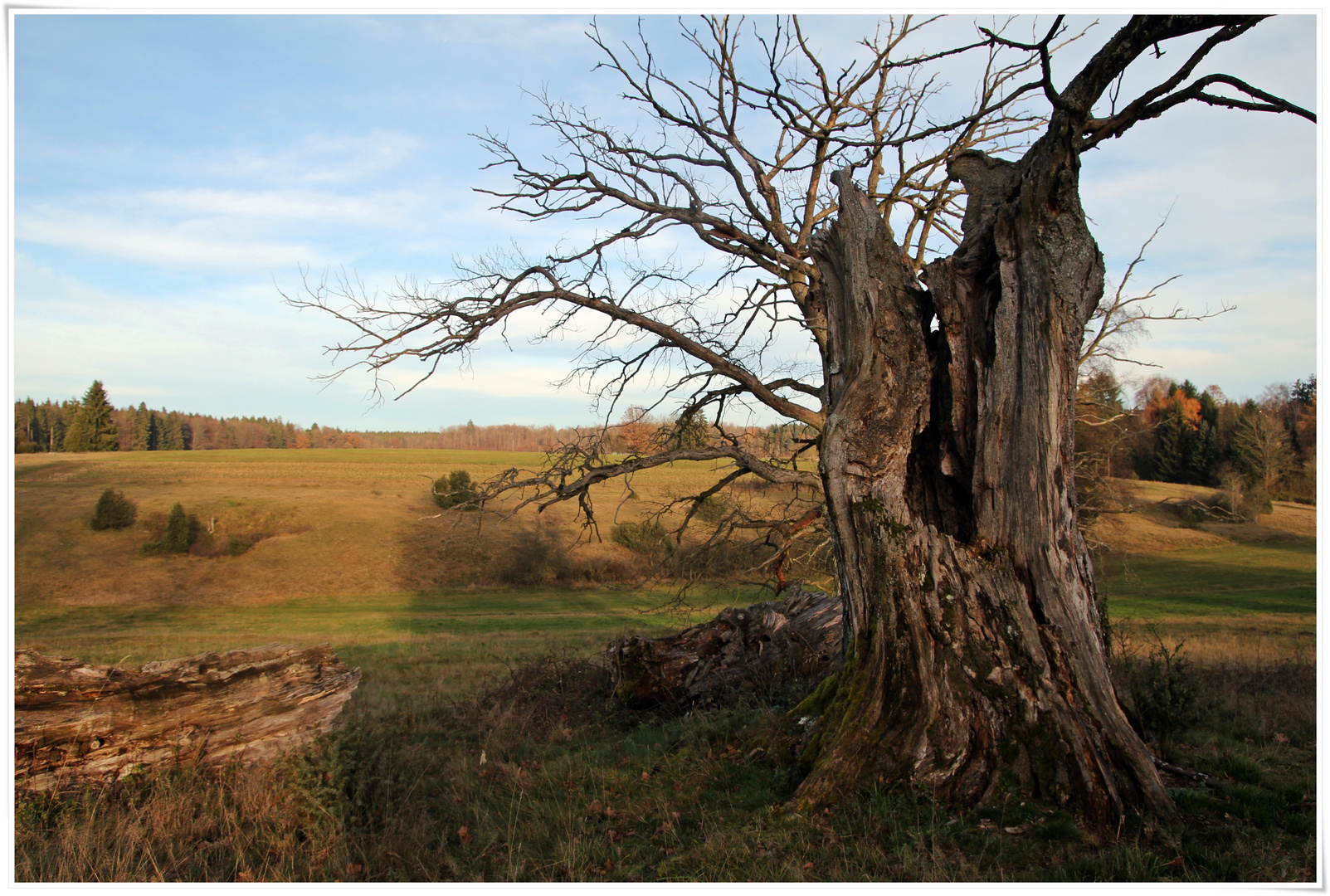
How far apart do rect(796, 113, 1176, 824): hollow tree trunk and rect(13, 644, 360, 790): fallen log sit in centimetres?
425

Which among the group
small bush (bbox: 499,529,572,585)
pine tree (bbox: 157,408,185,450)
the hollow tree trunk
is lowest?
small bush (bbox: 499,529,572,585)

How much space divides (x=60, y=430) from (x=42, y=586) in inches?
1805

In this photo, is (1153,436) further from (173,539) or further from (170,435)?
(170,435)

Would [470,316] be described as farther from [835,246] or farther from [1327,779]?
[1327,779]

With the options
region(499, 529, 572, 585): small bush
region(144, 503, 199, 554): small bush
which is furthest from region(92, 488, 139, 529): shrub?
region(499, 529, 572, 585): small bush

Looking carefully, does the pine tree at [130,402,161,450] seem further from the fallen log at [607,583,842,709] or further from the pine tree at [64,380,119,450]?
the fallen log at [607,583,842,709]

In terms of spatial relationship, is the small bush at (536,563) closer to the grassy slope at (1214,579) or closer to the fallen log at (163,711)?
the grassy slope at (1214,579)

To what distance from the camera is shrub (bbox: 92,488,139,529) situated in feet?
126

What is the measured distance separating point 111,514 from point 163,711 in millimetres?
41900

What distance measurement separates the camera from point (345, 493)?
50219 millimetres

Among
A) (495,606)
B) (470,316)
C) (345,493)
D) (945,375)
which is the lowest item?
(495,606)

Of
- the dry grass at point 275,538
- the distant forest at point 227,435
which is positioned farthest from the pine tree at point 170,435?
the dry grass at point 275,538
